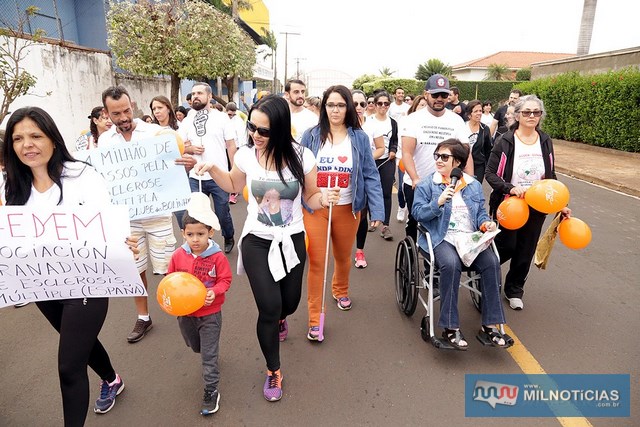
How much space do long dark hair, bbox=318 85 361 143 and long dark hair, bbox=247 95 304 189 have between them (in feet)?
2.34

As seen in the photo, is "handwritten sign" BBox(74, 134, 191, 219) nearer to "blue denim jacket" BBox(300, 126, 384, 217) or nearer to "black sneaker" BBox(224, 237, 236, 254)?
"blue denim jacket" BBox(300, 126, 384, 217)

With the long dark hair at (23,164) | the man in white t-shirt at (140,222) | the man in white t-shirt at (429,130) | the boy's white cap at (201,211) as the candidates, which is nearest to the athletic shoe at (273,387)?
the boy's white cap at (201,211)

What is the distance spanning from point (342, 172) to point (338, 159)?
0.15 m

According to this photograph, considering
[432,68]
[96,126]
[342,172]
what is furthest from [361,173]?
[432,68]

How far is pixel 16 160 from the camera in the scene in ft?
7.37

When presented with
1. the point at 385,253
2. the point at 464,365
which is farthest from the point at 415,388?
the point at 385,253

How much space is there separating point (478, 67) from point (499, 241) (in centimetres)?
5196

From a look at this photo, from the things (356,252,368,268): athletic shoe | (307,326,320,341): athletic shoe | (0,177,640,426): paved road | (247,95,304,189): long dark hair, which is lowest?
(0,177,640,426): paved road

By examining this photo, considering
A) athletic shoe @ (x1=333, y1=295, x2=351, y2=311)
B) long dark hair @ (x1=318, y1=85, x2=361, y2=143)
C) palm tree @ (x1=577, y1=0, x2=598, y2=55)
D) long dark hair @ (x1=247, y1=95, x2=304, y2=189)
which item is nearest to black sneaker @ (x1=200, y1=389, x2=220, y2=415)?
long dark hair @ (x1=247, y1=95, x2=304, y2=189)

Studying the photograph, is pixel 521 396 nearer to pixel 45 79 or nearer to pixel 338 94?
pixel 338 94

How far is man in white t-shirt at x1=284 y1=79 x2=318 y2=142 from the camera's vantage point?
18.7 ft

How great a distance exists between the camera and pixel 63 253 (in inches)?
88.4

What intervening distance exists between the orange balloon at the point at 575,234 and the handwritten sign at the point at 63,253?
344 cm

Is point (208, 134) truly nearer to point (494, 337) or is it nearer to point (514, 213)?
point (514, 213)
